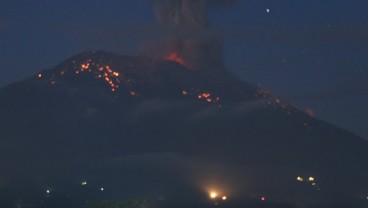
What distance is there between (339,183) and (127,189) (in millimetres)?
69773

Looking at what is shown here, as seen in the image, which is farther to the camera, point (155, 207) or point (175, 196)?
point (175, 196)

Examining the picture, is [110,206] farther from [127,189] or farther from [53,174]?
[53,174]

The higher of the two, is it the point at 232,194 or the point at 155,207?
the point at 232,194

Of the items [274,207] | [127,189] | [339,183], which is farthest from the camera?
[339,183]

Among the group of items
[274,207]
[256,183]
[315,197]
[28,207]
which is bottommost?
[28,207]

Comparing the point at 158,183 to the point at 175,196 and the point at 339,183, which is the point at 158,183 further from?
the point at 339,183

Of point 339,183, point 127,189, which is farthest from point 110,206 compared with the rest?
point 339,183

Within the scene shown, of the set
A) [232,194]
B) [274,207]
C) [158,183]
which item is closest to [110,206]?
[274,207]

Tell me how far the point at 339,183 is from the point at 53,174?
95486 millimetres

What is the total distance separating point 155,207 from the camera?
112 metres

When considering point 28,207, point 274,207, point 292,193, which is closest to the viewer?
point 28,207

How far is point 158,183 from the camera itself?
190875 millimetres

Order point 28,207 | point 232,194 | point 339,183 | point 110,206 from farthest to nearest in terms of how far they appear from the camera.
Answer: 1. point 339,183
2. point 232,194
3. point 28,207
4. point 110,206

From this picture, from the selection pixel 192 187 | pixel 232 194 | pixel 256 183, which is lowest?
pixel 232 194
